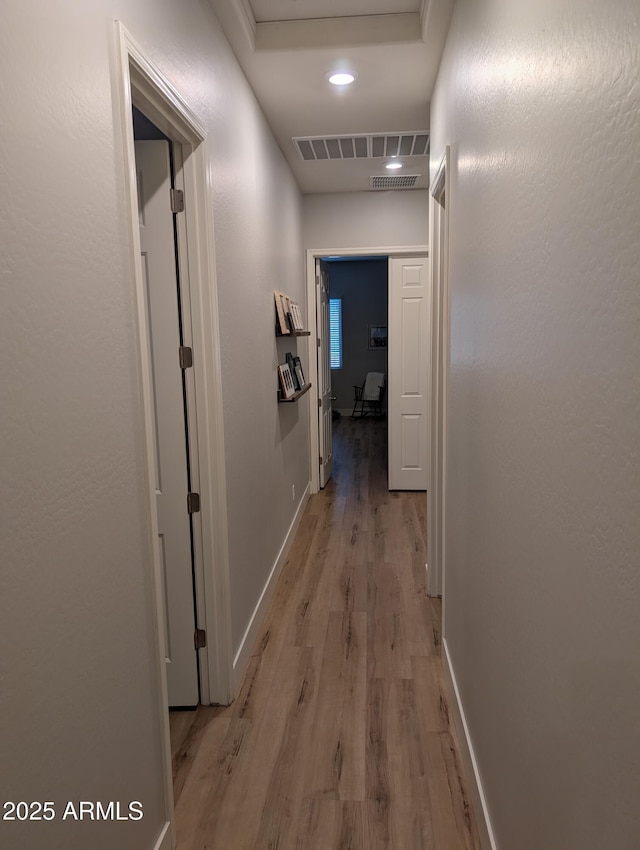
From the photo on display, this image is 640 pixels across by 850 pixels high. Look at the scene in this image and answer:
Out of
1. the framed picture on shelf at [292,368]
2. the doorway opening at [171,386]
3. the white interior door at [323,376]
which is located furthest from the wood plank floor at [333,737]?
the white interior door at [323,376]

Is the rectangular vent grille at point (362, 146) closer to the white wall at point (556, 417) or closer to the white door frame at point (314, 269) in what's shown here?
the white door frame at point (314, 269)

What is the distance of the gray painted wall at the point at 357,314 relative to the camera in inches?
413

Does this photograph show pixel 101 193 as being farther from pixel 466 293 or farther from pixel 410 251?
pixel 410 251

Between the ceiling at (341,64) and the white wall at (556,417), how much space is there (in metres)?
0.88

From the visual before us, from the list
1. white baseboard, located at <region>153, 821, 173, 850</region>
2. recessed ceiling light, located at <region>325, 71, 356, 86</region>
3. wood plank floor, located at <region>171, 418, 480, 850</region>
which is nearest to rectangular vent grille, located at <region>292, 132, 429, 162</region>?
recessed ceiling light, located at <region>325, 71, 356, 86</region>

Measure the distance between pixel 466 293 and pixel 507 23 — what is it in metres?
0.81

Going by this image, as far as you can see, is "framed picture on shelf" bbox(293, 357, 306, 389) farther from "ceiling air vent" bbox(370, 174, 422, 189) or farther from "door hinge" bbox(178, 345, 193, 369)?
"door hinge" bbox(178, 345, 193, 369)

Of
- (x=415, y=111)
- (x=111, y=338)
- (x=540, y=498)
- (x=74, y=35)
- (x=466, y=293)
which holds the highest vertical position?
(x=415, y=111)

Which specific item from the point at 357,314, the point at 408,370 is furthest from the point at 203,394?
the point at 357,314

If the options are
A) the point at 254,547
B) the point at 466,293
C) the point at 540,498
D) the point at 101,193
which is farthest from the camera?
the point at 254,547

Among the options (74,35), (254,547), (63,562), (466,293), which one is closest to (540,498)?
(63,562)

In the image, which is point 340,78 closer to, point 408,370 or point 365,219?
point 365,219

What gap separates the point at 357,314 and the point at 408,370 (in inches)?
204

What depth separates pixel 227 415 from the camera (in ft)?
8.54
